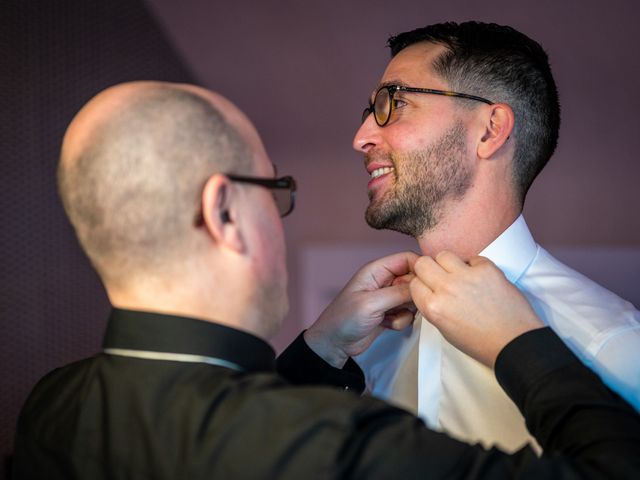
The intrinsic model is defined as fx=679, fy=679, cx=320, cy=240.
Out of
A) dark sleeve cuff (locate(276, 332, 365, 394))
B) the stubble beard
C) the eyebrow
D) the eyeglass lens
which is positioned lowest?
dark sleeve cuff (locate(276, 332, 365, 394))

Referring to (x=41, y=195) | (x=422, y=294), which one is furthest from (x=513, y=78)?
(x=41, y=195)

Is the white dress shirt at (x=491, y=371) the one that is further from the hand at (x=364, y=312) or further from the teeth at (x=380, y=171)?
the teeth at (x=380, y=171)

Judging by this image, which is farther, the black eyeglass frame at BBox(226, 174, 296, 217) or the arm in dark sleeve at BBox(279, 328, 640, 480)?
the black eyeglass frame at BBox(226, 174, 296, 217)

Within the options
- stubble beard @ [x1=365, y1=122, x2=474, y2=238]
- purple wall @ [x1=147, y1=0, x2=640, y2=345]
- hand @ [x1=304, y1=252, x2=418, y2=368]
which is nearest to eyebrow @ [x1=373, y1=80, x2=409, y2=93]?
stubble beard @ [x1=365, y1=122, x2=474, y2=238]

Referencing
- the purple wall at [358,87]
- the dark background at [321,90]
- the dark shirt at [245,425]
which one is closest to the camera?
the dark shirt at [245,425]

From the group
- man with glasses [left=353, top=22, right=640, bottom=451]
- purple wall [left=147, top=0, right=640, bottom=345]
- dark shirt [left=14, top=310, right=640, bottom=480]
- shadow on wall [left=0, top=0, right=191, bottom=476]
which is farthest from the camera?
purple wall [left=147, top=0, right=640, bottom=345]

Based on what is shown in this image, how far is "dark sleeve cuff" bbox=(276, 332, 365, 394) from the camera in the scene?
1503 millimetres

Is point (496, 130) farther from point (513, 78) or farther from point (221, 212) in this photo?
point (221, 212)

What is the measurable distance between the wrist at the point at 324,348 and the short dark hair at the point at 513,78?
0.56 metres

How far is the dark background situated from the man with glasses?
0.92m

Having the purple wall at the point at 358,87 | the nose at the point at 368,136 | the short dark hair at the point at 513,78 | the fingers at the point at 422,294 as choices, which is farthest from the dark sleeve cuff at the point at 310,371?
the purple wall at the point at 358,87

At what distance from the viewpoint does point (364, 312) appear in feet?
4.72

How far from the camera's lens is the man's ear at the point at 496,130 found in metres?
1.52

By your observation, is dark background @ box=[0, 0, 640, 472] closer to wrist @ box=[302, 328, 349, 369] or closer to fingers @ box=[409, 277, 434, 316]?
wrist @ box=[302, 328, 349, 369]
